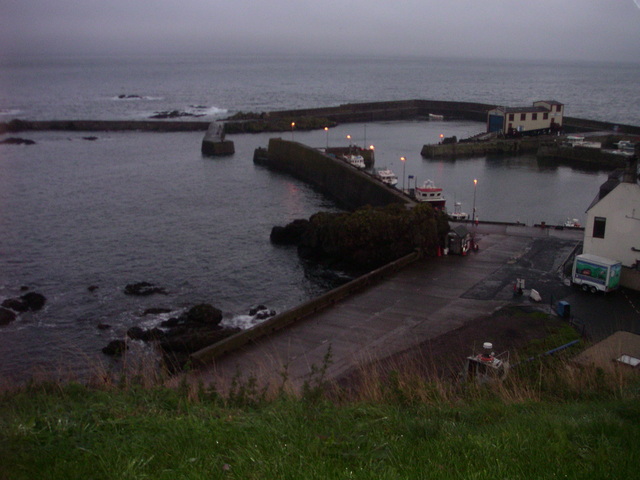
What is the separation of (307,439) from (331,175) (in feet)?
101

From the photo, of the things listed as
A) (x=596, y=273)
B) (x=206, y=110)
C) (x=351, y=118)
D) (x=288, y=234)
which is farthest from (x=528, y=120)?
(x=206, y=110)

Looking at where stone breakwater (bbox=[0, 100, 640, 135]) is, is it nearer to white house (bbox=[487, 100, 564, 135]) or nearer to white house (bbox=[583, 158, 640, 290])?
white house (bbox=[487, 100, 564, 135])

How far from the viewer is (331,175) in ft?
113

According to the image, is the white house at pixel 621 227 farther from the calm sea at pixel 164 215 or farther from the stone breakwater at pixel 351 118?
the stone breakwater at pixel 351 118

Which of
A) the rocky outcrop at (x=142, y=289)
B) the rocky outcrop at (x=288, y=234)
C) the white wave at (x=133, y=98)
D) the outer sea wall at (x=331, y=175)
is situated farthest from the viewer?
the white wave at (x=133, y=98)

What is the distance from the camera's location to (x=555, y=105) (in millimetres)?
51469

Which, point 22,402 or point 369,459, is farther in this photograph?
point 22,402

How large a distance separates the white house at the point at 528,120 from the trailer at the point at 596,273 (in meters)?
36.8

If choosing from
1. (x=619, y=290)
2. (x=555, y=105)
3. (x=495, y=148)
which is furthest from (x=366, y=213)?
(x=555, y=105)

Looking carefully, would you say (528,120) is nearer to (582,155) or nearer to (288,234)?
(582,155)

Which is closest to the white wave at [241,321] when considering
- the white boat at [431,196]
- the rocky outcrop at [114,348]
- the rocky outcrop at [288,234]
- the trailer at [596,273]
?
the rocky outcrop at [114,348]

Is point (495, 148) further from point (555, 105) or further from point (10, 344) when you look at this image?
point (10, 344)

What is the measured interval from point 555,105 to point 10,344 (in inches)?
1852

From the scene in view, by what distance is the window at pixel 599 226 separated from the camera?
16.0m
